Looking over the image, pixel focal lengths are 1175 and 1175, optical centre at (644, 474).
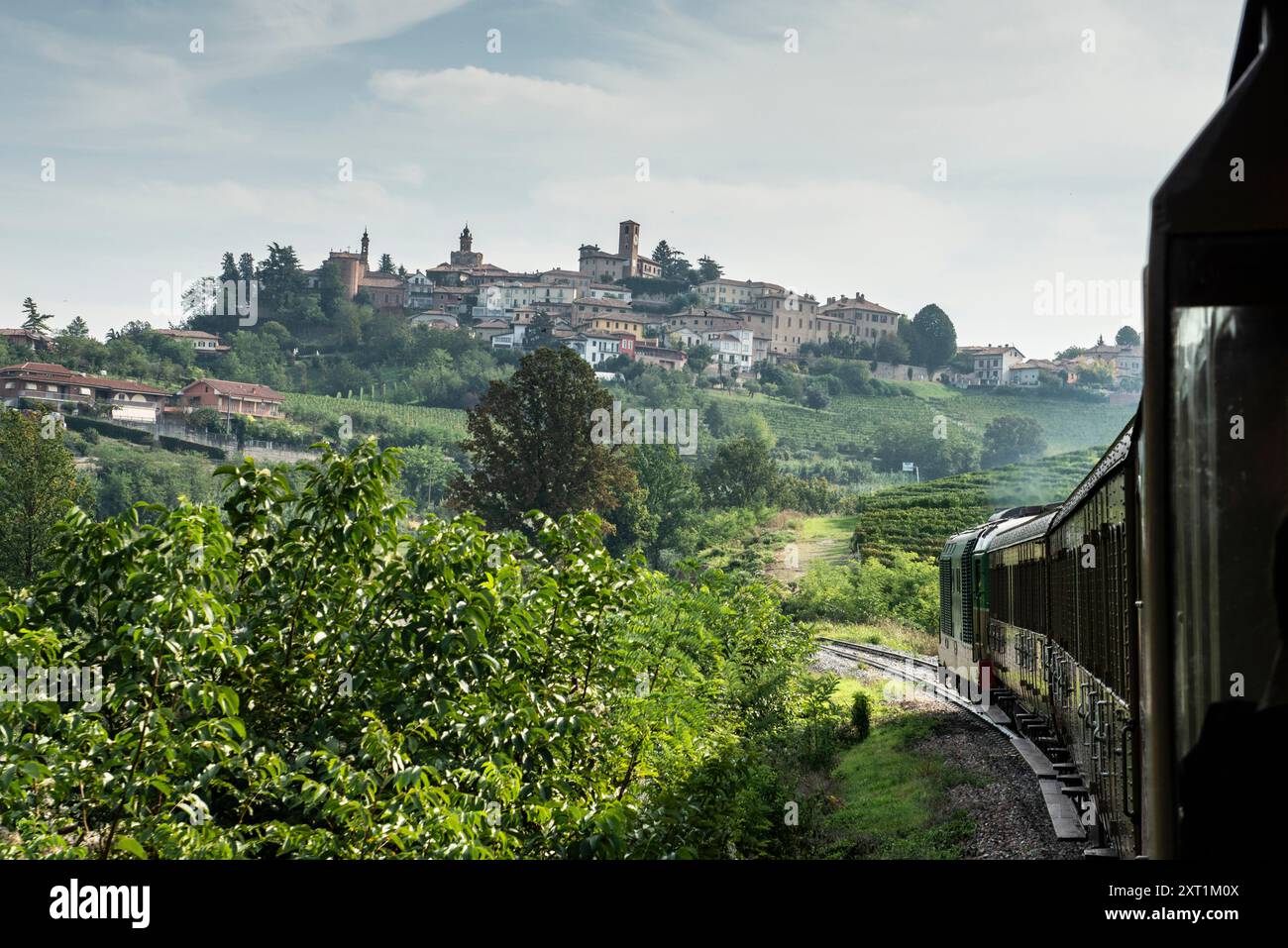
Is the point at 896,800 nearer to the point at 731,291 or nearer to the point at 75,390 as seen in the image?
the point at 75,390

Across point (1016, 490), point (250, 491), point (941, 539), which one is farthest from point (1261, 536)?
point (1016, 490)

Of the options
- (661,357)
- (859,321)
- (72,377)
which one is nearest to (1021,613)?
(72,377)

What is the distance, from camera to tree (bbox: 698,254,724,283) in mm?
166000

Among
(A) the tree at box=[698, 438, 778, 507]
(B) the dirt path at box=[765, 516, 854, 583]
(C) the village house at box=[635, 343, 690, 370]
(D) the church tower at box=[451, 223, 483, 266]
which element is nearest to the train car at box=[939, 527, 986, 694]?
(B) the dirt path at box=[765, 516, 854, 583]

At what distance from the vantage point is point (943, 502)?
64438mm

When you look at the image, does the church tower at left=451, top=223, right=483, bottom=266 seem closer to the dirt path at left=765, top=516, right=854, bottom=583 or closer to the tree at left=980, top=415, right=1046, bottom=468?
the tree at left=980, top=415, right=1046, bottom=468

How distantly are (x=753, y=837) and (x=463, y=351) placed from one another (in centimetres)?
12021

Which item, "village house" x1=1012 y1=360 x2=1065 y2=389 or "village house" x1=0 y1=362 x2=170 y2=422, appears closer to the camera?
"village house" x1=0 y1=362 x2=170 y2=422

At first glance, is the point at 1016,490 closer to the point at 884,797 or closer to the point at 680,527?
the point at 680,527

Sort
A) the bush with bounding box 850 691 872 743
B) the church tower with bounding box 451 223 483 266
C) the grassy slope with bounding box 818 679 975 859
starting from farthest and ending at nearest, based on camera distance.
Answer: the church tower with bounding box 451 223 483 266, the bush with bounding box 850 691 872 743, the grassy slope with bounding box 818 679 975 859

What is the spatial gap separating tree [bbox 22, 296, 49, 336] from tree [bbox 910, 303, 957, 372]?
92477mm

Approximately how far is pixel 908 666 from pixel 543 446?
108 feet
